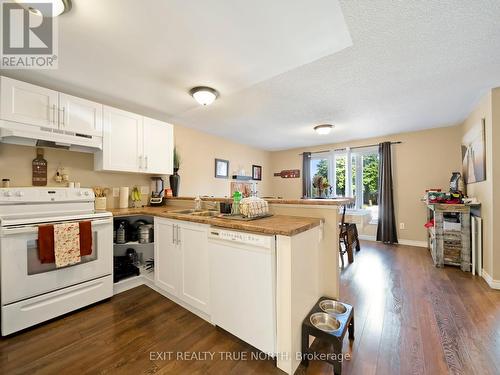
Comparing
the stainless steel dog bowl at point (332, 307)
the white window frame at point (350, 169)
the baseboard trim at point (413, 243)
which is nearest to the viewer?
the stainless steel dog bowl at point (332, 307)

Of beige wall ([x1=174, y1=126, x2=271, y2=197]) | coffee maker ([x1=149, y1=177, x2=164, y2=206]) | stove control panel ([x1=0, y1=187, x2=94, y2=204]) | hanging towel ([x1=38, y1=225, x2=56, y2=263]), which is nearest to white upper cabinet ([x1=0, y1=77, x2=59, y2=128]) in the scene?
stove control panel ([x1=0, y1=187, x2=94, y2=204])

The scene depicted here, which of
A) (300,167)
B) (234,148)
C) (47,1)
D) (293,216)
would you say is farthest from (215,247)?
(300,167)

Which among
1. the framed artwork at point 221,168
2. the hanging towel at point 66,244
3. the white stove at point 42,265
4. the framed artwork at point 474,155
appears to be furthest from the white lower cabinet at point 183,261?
the framed artwork at point 474,155

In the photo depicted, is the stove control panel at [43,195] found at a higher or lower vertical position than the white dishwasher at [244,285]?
higher

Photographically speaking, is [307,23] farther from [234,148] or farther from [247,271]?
[234,148]

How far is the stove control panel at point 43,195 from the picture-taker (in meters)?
1.68

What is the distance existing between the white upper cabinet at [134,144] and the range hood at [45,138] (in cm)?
15

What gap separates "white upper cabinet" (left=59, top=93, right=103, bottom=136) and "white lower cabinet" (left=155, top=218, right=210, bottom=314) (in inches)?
51.4

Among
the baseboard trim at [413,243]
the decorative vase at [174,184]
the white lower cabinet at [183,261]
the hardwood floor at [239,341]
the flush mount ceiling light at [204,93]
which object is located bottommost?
the hardwood floor at [239,341]

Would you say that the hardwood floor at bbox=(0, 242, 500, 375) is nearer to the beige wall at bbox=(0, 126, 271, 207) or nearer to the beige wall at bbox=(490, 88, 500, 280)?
the beige wall at bbox=(490, 88, 500, 280)

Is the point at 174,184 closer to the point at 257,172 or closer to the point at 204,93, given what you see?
the point at 204,93

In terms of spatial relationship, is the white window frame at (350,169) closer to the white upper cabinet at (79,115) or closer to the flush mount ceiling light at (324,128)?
the flush mount ceiling light at (324,128)

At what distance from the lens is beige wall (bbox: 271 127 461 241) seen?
3740 mm

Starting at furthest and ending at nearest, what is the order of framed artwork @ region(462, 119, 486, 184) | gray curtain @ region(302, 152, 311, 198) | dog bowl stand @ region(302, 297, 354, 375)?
gray curtain @ region(302, 152, 311, 198)
framed artwork @ region(462, 119, 486, 184)
dog bowl stand @ region(302, 297, 354, 375)
